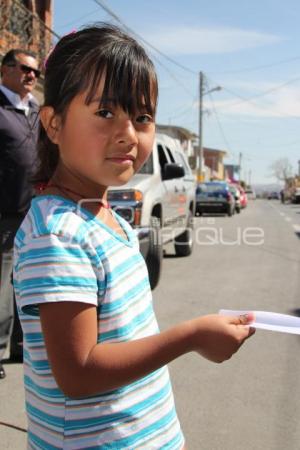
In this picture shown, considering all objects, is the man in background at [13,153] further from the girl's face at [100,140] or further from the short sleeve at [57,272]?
the short sleeve at [57,272]

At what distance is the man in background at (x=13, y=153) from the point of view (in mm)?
3777

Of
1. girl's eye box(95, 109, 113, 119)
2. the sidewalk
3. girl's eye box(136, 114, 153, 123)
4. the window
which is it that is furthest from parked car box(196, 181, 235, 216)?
girl's eye box(95, 109, 113, 119)

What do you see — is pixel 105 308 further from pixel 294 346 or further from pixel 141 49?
pixel 294 346

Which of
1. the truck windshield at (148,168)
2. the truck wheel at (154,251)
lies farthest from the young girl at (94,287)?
the truck windshield at (148,168)

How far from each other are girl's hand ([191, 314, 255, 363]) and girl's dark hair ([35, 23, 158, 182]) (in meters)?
0.45

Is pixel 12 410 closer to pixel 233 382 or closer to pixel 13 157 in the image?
pixel 233 382

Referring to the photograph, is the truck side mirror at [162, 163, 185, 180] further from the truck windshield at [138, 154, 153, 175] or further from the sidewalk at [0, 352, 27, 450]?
the sidewalk at [0, 352, 27, 450]

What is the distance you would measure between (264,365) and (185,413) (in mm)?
1078

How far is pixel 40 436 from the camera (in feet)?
3.87

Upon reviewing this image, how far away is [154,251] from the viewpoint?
691 cm

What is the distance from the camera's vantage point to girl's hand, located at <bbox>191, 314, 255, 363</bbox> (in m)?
1.07

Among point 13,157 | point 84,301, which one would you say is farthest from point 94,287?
point 13,157


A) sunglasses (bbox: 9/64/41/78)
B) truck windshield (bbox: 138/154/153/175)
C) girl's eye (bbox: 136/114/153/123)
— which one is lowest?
truck windshield (bbox: 138/154/153/175)

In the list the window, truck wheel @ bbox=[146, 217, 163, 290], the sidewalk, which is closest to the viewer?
the sidewalk
